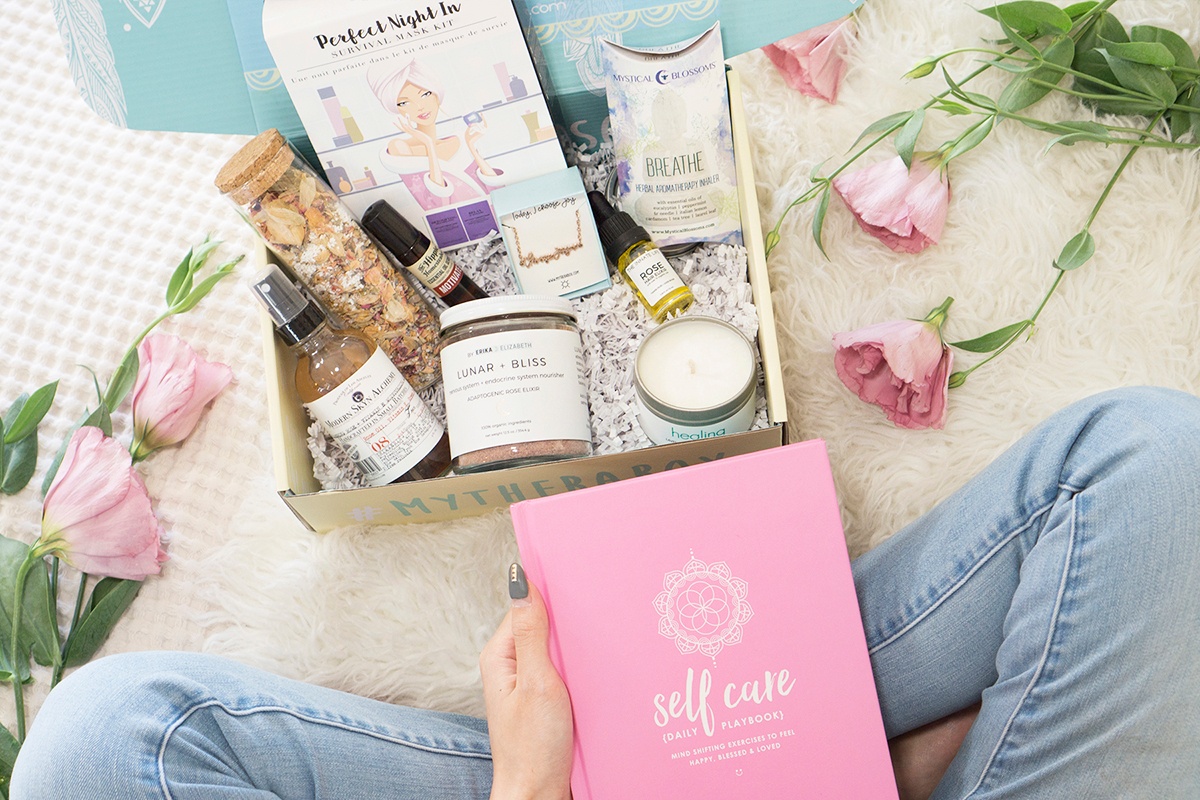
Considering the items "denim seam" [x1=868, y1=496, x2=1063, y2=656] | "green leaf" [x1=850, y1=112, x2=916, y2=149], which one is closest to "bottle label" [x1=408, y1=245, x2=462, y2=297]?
"green leaf" [x1=850, y1=112, x2=916, y2=149]

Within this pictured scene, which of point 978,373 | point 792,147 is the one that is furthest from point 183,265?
point 978,373

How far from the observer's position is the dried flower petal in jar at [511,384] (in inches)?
30.6

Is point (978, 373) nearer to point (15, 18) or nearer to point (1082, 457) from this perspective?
point (1082, 457)

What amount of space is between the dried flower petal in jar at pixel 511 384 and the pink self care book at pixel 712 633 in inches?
3.7

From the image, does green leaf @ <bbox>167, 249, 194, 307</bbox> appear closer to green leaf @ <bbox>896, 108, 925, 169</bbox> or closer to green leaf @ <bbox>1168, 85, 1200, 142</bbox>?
green leaf @ <bbox>896, 108, 925, 169</bbox>

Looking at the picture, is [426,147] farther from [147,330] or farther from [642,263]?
[147,330]

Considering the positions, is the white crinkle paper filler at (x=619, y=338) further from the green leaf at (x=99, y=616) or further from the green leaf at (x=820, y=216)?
the green leaf at (x=99, y=616)

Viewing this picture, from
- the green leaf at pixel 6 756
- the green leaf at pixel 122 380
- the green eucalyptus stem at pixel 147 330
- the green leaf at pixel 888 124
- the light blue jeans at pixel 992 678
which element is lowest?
the green leaf at pixel 6 756

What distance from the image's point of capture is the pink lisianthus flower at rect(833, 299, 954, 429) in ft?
2.71

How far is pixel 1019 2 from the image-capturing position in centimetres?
85

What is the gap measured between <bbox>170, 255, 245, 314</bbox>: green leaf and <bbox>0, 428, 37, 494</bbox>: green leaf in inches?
8.2

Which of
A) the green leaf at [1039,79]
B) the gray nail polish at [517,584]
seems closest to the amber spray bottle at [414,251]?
the gray nail polish at [517,584]

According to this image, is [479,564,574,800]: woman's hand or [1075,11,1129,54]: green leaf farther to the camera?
[1075,11,1129,54]: green leaf

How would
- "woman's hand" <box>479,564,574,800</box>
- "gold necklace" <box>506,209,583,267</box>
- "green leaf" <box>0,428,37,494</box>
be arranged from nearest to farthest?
"woman's hand" <box>479,564,574,800</box> < "gold necklace" <box>506,209,583,267</box> < "green leaf" <box>0,428,37,494</box>
